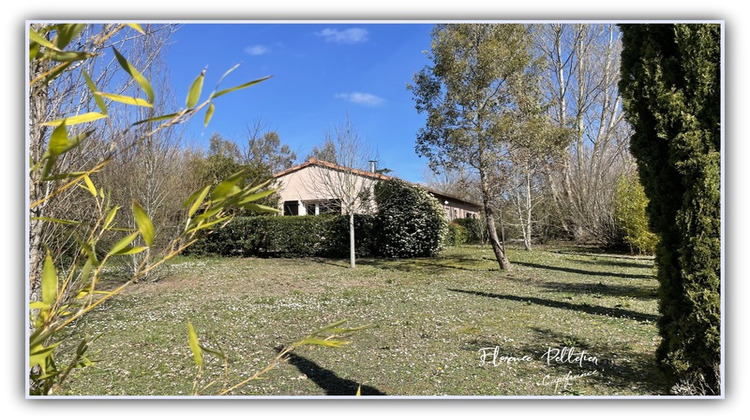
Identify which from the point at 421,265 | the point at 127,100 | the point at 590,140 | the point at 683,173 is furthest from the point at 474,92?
the point at 590,140

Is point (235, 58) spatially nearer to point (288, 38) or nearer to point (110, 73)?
point (288, 38)

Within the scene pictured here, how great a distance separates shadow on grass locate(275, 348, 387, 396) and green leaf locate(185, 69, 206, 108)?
A: 2394mm

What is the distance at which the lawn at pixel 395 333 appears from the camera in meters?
2.78

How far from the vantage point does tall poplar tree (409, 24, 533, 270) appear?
8.12 m

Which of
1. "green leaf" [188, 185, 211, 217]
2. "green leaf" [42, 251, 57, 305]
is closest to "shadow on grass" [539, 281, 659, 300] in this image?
"green leaf" [188, 185, 211, 217]

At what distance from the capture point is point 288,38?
6.10 ft

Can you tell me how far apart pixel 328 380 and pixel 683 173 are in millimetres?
2547

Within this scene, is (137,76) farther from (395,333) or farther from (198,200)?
(395,333)

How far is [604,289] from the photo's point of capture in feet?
22.1

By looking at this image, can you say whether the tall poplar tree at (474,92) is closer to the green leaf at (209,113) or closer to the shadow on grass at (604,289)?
the shadow on grass at (604,289)

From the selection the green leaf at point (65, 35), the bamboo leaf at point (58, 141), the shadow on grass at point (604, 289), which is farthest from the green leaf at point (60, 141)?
the shadow on grass at point (604, 289)

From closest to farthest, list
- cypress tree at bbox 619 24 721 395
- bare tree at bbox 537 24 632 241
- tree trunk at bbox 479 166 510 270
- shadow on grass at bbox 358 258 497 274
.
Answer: cypress tree at bbox 619 24 721 395 < tree trunk at bbox 479 166 510 270 < shadow on grass at bbox 358 258 497 274 < bare tree at bbox 537 24 632 241

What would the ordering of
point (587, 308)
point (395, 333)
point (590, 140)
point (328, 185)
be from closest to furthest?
point (395, 333) < point (587, 308) < point (328, 185) < point (590, 140)

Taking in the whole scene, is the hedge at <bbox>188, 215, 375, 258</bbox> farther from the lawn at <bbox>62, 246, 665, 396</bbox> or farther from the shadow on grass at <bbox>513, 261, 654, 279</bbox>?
the shadow on grass at <bbox>513, 261, 654, 279</bbox>
